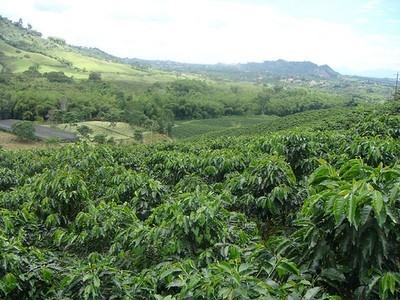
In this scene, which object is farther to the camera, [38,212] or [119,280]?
[38,212]

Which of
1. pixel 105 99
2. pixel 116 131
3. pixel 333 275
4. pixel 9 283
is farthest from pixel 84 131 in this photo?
pixel 333 275

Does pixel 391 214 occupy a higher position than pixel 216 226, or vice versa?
pixel 391 214

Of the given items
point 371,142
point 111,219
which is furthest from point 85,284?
point 371,142

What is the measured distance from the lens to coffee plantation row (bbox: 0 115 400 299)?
316cm

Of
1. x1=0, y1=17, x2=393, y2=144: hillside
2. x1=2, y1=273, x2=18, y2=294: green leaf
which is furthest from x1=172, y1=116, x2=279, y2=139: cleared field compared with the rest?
x1=2, y1=273, x2=18, y2=294: green leaf

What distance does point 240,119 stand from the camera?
9569 centimetres

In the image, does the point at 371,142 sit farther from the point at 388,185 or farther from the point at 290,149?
the point at 388,185

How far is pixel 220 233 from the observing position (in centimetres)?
488

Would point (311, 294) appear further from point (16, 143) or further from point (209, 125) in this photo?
point (209, 125)

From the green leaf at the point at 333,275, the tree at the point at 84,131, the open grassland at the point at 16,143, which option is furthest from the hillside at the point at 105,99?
the green leaf at the point at 333,275

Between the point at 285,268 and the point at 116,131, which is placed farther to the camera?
the point at 116,131

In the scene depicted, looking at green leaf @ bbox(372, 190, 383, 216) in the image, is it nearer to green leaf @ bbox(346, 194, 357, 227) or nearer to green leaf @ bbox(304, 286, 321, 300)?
green leaf @ bbox(346, 194, 357, 227)

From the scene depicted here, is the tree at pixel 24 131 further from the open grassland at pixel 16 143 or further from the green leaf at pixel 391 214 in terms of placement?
the green leaf at pixel 391 214

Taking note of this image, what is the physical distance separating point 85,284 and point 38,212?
3556 millimetres
